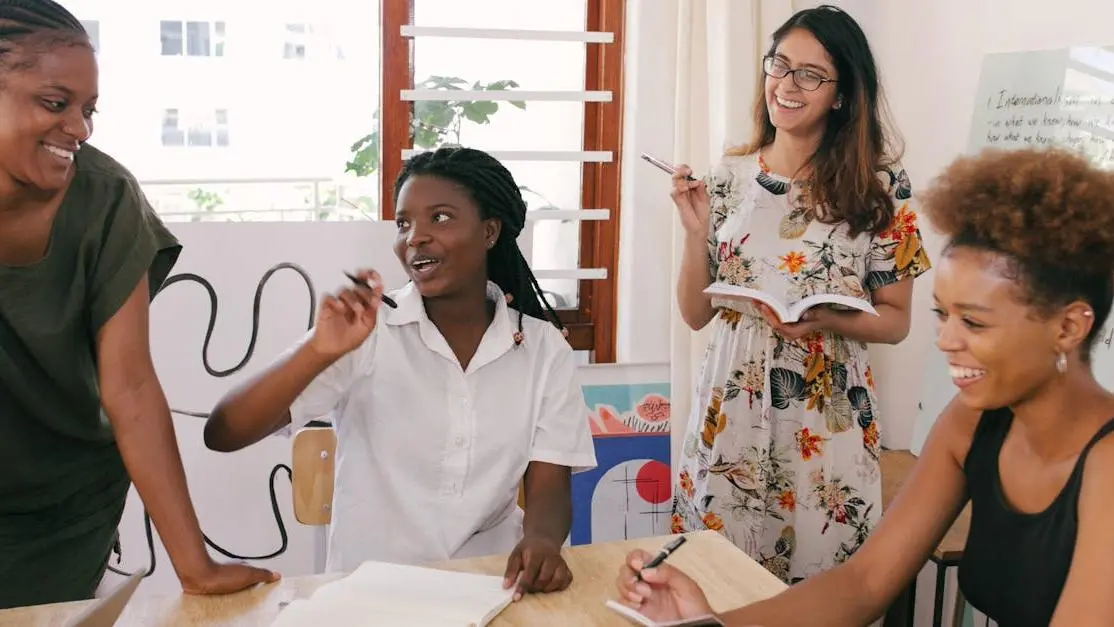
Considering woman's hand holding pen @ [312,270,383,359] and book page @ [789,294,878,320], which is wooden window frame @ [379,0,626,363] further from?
woman's hand holding pen @ [312,270,383,359]

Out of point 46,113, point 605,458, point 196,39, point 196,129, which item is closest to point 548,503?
point 46,113

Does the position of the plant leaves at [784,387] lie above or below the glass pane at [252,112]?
below

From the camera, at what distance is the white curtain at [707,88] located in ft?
9.03

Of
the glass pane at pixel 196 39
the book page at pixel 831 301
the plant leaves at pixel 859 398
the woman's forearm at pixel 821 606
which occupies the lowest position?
the woman's forearm at pixel 821 606

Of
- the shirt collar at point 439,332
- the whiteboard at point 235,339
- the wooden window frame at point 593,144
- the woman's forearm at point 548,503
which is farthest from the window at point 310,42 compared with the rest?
the woman's forearm at point 548,503

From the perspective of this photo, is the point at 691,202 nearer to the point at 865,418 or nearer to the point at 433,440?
the point at 865,418

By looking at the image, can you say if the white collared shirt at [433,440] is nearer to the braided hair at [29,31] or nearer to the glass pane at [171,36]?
the braided hair at [29,31]

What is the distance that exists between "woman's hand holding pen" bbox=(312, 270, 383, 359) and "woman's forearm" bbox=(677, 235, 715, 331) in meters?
0.87

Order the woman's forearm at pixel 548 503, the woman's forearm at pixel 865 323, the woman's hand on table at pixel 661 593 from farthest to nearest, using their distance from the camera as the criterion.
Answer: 1. the woman's forearm at pixel 865 323
2. the woman's forearm at pixel 548 503
3. the woman's hand on table at pixel 661 593

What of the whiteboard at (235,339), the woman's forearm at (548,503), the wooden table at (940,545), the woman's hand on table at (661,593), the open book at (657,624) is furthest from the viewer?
the whiteboard at (235,339)

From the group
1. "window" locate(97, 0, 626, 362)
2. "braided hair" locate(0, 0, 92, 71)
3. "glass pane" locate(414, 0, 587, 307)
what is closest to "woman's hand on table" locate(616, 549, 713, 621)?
"braided hair" locate(0, 0, 92, 71)

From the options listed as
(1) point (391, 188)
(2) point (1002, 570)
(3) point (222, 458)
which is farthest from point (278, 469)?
(2) point (1002, 570)

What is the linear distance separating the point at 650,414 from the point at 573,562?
1589 mm

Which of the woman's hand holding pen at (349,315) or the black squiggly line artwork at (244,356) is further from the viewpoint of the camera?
the black squiggly line artwork at (244,356)
